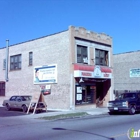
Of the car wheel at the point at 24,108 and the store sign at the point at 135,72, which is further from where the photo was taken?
the store sign at the point at 135,72

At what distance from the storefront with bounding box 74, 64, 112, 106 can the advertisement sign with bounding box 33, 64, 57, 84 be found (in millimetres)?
2637

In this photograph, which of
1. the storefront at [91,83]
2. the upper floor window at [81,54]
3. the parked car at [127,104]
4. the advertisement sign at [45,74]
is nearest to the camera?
the parked car at [127,104]

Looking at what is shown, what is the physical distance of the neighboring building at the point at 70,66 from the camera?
2375cm

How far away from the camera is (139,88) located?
37094mm

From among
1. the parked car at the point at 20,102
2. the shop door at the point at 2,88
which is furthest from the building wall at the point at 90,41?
the shop door at the point at 2,88

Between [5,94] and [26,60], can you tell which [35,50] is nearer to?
[26,60]

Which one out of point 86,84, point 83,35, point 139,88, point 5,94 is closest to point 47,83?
point 86,84

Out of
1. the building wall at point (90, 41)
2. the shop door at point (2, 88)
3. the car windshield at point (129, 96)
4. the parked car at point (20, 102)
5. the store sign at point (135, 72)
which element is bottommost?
the parked car at point (20, 102)

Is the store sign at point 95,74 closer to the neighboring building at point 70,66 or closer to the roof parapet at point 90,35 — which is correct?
the neighboring building at point 70,66

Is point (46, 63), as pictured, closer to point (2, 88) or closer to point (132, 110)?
point (2, 88)

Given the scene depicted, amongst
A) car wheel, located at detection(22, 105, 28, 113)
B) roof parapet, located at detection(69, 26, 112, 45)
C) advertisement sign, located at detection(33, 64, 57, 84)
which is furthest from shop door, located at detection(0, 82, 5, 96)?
roof parapet, located at detection(69, 26, 112, 45)

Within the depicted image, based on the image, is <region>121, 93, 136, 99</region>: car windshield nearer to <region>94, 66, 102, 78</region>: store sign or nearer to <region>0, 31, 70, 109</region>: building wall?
<region>94, 66, 102, 78</region>: store sign

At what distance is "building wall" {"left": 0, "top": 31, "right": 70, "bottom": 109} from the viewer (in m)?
24.0

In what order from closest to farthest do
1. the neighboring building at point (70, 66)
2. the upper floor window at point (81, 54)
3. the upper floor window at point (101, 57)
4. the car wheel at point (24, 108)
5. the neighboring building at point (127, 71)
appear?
the car wheel at point (24, 108) < the neighboring building at point (70, 66) < the upper floor window at point (81, 54) < the upper floor window at point (101, 57) < the neighboring building at point (127, 71)
